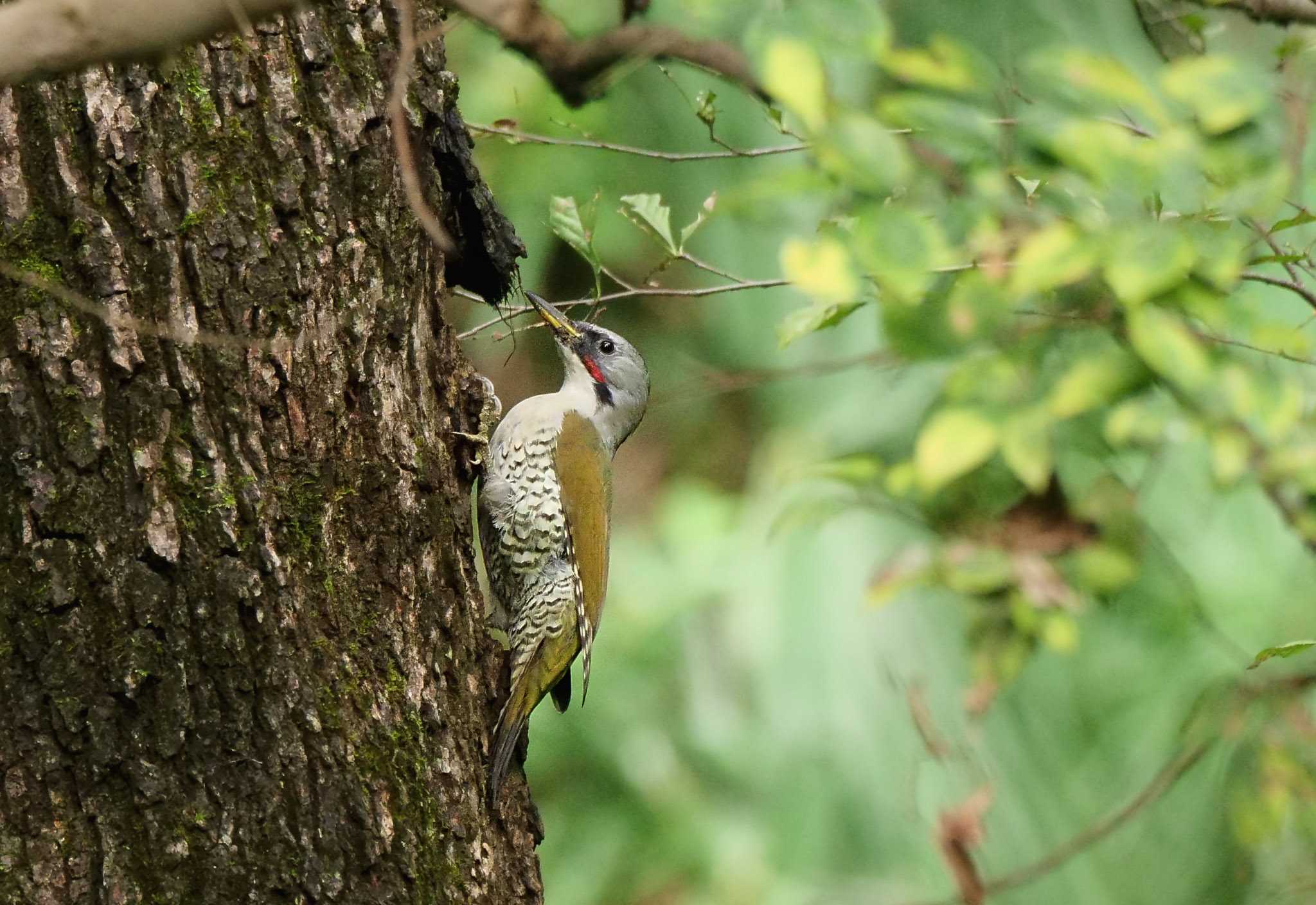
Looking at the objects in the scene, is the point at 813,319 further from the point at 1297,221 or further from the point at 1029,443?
the point at 1297,221

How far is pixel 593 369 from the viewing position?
12.2 ft

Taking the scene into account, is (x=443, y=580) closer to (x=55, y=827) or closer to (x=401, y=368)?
(x=401, y=368)

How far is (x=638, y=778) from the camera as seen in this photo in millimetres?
5125

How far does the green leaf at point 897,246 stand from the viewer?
171 cm

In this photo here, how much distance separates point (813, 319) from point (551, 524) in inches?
42.7

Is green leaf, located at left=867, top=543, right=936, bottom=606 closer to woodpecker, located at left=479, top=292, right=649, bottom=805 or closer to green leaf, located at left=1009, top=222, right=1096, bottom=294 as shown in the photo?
woodpecker, located at left=479, top=292, right=649, bottom=805

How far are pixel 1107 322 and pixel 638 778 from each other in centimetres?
345

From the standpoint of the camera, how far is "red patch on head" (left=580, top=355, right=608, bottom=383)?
3.71 m

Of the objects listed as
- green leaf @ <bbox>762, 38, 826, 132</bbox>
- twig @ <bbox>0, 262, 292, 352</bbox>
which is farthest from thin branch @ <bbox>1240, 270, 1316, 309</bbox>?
twig @ <bbox>0, 262, 292, 352</bbox>

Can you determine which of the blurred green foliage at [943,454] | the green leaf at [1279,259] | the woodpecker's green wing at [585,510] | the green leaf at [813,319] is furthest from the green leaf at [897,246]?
the woodpecker's green wing at [585,510]

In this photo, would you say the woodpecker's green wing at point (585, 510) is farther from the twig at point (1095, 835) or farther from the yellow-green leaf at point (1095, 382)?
the yellow-green leaf at point (1095, 382)

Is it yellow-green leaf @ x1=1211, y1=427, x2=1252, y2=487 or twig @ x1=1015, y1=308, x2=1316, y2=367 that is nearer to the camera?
twig @ x1=1015, y1=308, x2=1316, y2=367

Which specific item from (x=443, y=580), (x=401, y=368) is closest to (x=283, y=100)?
(x=401, y=368)

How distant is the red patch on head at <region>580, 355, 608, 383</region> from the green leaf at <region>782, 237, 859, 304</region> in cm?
191
